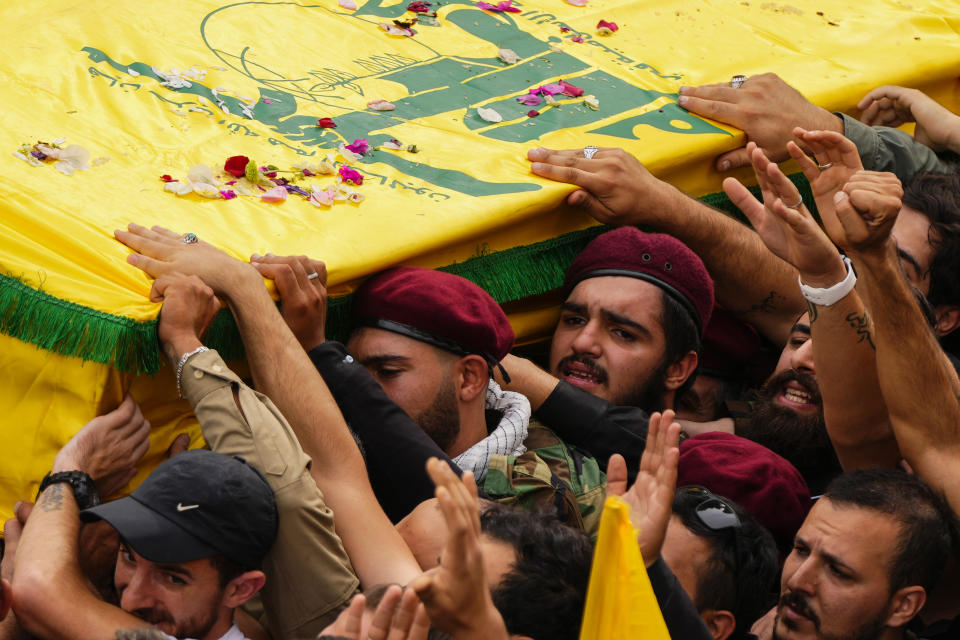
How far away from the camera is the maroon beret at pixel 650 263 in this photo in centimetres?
355

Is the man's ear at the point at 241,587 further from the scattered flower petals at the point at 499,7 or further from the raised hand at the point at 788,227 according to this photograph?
the scattered flower petals at the point at 499,7

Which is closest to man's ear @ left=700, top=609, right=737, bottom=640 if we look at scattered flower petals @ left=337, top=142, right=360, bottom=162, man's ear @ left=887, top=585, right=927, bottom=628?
man's ear @ left=887, top=585, right=927, bottom=628

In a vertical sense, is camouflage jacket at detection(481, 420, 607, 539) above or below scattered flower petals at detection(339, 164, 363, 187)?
below

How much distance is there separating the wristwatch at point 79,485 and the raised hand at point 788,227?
1681 mm

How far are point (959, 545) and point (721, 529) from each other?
540 millimetres

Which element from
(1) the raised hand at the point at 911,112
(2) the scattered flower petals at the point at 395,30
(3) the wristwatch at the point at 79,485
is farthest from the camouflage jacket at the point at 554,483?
(1) the raised hand at the point at 911,112

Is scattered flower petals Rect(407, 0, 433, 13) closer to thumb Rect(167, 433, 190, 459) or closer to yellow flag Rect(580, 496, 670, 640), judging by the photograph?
thumb Rect(167, 433, 190, 459)

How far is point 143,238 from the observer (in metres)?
2.87

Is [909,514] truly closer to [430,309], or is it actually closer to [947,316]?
[430,309]

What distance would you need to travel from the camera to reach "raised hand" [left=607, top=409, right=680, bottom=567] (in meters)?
2.26

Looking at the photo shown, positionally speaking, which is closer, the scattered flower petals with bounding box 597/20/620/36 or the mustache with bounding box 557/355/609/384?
the mustache with bounding box 557/355/609/384

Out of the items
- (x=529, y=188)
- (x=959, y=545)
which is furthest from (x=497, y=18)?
(x=959, y=545)

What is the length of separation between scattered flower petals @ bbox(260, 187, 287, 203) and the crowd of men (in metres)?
0.30

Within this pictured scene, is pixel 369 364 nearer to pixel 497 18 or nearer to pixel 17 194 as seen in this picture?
pixel 17 194
